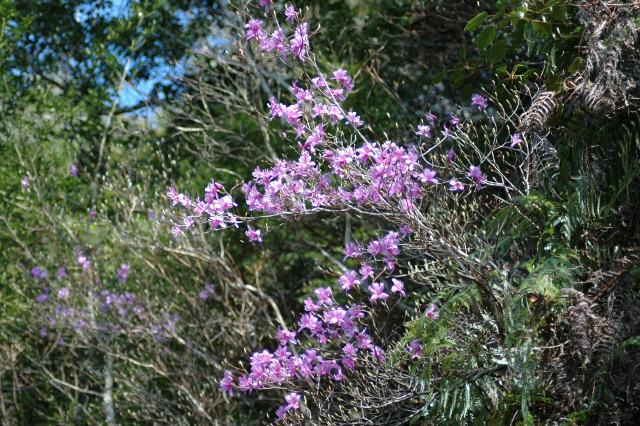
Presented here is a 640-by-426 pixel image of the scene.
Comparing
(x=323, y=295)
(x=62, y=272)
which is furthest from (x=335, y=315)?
(x=62, y=272)

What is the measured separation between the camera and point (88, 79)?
7926mm

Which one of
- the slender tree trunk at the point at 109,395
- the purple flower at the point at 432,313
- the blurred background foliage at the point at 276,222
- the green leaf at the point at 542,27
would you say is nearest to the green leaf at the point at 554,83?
the blurred background foliage at the point at 276,222

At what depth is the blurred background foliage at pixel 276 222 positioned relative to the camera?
8.80 feet

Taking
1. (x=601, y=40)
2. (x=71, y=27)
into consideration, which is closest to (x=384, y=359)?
(x=601, y=40)

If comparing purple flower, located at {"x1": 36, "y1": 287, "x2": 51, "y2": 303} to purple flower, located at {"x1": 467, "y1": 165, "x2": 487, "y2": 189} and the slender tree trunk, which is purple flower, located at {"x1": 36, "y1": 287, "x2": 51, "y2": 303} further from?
purple flower, located at {"x1": 467, "y1": 165, "x2": 487, "y2": 189}

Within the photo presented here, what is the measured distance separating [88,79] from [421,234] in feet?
20.8

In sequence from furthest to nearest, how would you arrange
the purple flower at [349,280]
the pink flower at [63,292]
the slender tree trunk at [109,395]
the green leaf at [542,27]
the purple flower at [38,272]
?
the purple flower at [38,272], the pink flower at [63,292], the slender tree trunk at [109,395], the purple flower at [349,280], the green leaf at [542,27]

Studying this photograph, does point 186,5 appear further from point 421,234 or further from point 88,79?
point 421,234

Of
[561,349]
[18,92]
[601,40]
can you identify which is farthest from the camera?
[18,92]

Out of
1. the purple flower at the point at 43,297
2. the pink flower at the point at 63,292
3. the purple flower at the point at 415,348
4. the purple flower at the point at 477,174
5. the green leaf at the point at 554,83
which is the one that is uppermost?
the purple flower at the point at 43,297

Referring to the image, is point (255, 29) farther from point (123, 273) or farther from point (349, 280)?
point (123, 273)

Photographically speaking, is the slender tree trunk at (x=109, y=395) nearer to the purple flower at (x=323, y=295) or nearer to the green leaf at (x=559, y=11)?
the purple flower at (x=323, y=295)

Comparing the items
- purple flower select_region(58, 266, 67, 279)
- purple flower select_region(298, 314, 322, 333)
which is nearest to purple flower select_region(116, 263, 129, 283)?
purple flower select_region(58, 266, 67, 279)

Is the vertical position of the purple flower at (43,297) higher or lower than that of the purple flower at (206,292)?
higher
